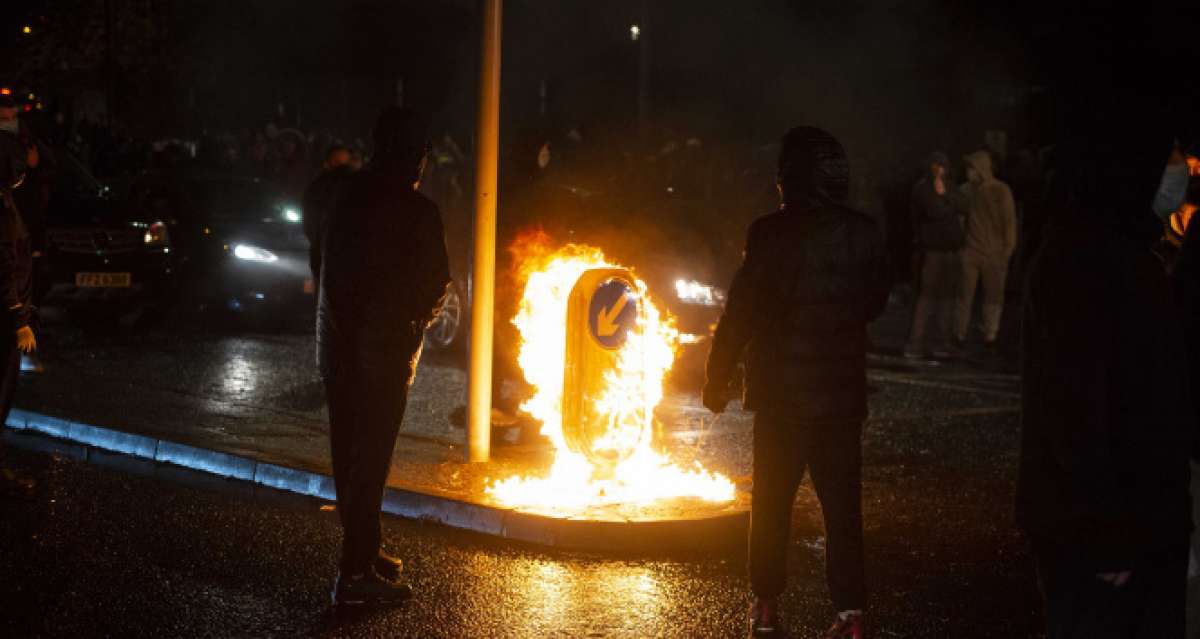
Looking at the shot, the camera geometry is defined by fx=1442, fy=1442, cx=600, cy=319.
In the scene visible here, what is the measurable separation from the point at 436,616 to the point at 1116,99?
3.31m

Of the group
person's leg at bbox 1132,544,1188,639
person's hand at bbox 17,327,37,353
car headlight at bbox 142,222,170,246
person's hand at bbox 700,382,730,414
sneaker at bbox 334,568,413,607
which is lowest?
sneaker at bbox 334,568,413,607

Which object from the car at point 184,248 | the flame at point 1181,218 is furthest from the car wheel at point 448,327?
the flame at point 1181,218

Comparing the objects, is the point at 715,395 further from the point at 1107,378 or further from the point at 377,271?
the point at 1107,378

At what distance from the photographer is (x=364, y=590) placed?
18.0 feet

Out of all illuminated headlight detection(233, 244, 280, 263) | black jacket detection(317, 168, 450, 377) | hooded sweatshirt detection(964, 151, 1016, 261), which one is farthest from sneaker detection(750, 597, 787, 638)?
illuminated headlight detection(233, 244, 280, 263)

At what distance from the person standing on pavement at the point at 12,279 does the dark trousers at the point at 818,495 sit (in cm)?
393

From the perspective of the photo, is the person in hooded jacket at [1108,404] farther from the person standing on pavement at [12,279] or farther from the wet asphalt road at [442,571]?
the person standing on pavement at [12,279]

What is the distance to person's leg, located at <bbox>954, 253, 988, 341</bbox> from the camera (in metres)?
15.0

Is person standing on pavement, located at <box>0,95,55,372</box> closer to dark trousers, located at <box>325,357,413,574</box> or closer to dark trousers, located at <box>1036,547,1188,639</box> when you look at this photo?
dark trousers, located at <box>325,357,413,574</box>

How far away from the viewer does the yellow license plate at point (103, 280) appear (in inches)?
533

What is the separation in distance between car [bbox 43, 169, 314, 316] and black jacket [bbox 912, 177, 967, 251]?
20.5 feet

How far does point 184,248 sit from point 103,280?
1.88 meters

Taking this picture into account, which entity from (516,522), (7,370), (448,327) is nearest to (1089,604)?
(516,522)

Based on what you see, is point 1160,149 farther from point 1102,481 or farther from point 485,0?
point 485,0
